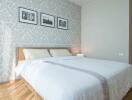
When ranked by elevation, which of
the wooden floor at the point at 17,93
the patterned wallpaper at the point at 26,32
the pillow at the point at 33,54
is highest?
the patterned wallpaper at the point at 26,32

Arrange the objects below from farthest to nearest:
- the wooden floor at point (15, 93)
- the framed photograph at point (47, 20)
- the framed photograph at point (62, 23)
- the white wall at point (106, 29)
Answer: the framed photograph at point (62, 23) → the framed photograph at point (47, 20) → the white wall at point (106, 29) → the wooden floor at point (15, 93)

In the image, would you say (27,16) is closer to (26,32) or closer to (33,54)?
(26,32)

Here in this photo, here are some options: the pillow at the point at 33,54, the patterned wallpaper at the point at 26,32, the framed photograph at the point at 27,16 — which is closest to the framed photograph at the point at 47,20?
the patterned wallpaper at the point at 26,32

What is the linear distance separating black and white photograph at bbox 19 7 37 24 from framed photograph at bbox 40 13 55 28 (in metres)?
0.23

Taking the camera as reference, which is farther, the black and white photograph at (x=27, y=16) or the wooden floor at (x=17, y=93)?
the black and white photograph at (x=27, y=16)

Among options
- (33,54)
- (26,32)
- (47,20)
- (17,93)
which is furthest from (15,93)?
(47,20)

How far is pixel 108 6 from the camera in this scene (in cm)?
357

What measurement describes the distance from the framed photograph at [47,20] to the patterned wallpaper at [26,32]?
0.33 ft

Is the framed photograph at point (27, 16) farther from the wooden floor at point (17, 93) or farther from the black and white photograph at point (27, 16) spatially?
the wooden floor at point (17, 93)

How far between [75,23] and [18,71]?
2799mm

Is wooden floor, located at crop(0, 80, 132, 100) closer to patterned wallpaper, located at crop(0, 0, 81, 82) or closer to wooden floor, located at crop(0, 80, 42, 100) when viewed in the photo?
wooden floor, located at crop(0, 80, 42, 100)

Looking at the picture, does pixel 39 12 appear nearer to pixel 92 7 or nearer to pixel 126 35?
pixel 92 7

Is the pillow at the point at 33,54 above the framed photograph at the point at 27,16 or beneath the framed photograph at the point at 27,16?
beneath

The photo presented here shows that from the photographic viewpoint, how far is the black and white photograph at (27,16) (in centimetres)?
293
